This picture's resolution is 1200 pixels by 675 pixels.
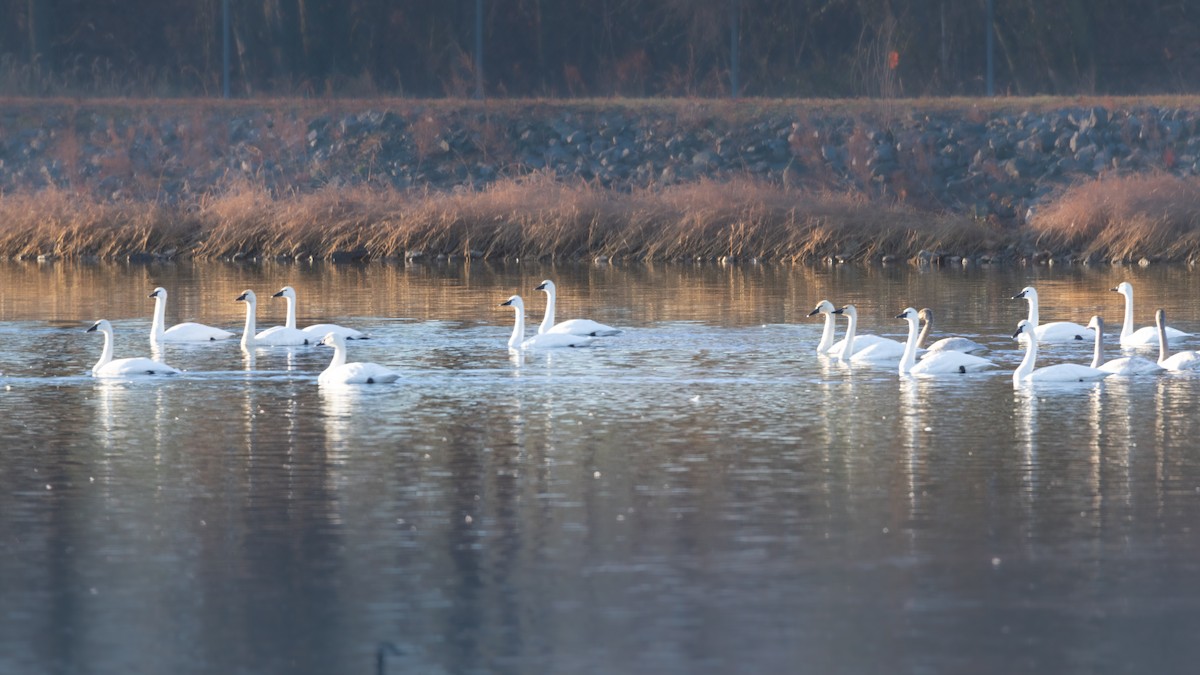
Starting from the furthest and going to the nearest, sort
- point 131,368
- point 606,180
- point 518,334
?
point 606,180
point 518,334
point 131,368

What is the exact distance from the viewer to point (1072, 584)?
10188 millimetres

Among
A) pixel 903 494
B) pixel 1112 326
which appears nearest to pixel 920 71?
pixel 1112 326

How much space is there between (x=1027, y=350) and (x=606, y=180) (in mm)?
19685

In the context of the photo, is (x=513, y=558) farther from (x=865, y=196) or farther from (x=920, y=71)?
(x=920, y=71)

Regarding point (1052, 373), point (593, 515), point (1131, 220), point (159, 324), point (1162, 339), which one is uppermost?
point (1131, 220)

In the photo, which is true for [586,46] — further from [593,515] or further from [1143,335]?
[593,515]

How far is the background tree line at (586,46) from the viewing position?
45.1 metres

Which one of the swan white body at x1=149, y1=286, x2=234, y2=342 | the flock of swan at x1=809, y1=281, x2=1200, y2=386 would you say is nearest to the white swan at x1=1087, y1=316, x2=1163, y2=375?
the flock of swan at x1=809, y1=281, x2=1200, y2=386

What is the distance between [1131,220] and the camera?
31.9 m

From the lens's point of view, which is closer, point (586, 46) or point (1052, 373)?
point (1052, 373)

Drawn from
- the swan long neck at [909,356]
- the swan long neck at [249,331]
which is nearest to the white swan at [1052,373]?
the swan long neck at [909,356]

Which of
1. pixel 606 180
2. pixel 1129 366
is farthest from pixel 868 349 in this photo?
pixel 606 180

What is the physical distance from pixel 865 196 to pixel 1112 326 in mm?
11472

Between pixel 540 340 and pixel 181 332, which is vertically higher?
pixel 181 332
